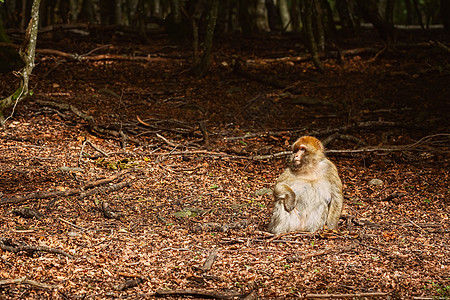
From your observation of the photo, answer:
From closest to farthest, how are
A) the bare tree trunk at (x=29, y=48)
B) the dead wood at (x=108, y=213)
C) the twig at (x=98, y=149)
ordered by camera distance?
the dead wood at (x=108, y=213) < the bare tree trunk at (x=29, y=48) < the twig at (x=98, y=149)

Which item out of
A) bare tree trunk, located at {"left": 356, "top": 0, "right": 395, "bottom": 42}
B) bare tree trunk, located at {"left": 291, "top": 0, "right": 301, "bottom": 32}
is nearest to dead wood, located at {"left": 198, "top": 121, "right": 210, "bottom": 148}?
bare tree trunk, located at {"left": 356, "top": 0, "right": 395, "bottom": 42}

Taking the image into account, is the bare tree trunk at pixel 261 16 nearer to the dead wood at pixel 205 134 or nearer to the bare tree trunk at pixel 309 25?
the bare tree trunk at pixel 309 25

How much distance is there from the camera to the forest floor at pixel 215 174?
4.43m

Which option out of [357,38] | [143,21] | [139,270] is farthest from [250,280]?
[357,38]

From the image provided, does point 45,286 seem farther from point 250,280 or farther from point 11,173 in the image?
point 11,173

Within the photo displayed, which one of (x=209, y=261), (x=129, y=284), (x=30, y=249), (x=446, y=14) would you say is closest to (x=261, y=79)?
(x=446, y=14)

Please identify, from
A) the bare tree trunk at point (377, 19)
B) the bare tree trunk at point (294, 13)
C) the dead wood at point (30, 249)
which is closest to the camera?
the dead wood at point (30, 249)

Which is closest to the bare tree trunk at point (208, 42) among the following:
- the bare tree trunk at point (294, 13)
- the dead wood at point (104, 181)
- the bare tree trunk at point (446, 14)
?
the bare tree trunk at point (294, 13)

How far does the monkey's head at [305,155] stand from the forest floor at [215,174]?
2.46 ft

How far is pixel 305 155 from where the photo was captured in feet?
18.5

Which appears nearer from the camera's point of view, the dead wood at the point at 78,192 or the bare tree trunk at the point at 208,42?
the dead wood at the point at 78,192

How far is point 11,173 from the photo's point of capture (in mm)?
A: 6770

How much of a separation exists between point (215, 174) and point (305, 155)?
2141 millimetres

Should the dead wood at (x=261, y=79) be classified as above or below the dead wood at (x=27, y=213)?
above
